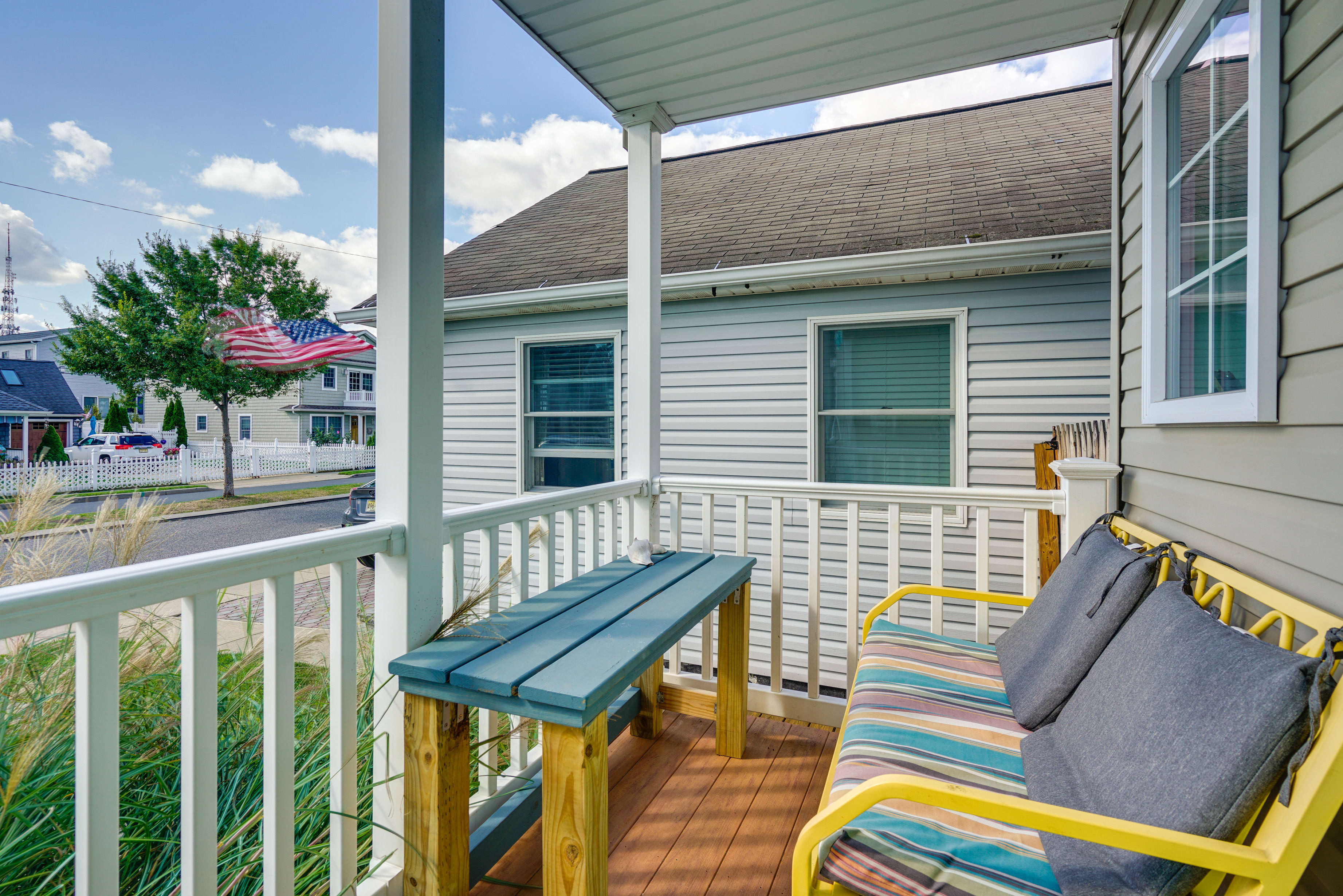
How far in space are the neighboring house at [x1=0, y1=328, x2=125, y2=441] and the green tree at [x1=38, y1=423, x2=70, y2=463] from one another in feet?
0.24

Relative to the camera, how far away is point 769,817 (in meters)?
1.98

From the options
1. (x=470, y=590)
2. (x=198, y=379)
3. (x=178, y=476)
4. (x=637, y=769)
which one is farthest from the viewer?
(x=637, y=769)

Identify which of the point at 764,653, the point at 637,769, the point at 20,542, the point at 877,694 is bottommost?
the point at 764,653

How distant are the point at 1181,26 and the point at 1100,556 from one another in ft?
4.79

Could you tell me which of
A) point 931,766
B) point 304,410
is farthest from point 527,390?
point 931,766

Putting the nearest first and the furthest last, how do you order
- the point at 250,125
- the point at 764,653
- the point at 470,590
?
the point at 470,590, the point at 250,125, the point at 764,653

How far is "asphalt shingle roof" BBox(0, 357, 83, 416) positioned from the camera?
4.19ft

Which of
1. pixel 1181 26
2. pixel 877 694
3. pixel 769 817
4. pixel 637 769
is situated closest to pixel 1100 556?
pixel 877 694

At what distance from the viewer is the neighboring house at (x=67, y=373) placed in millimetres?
1342

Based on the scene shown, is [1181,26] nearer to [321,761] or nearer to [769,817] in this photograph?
[769,817]

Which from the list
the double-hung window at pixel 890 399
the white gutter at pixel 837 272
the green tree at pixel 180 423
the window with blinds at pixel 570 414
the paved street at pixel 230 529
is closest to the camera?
the paved street at pixel 230 529

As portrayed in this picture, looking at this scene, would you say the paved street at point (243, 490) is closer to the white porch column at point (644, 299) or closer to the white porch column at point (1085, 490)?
the white porch column at point (644, 299)

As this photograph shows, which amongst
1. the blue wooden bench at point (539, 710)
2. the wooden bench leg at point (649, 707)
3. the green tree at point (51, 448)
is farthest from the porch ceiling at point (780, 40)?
the wooden bench leg at point (649, 707)

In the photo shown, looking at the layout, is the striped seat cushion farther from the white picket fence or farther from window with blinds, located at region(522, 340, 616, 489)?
window with blinds, located at region(522, 340, 616, 489)
